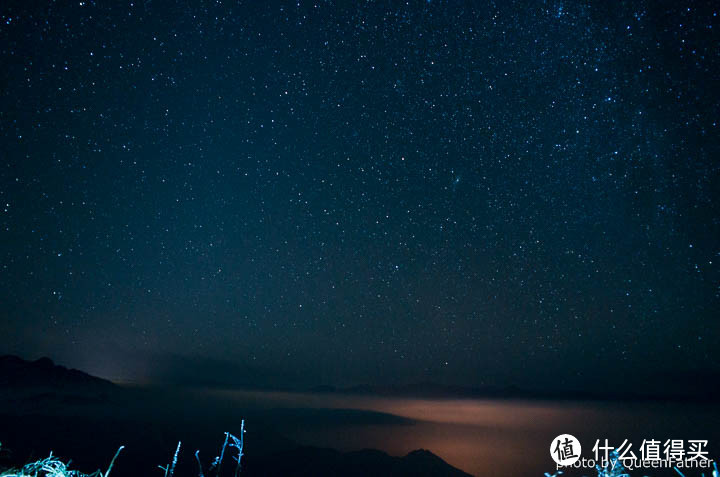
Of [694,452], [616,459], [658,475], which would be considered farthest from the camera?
[658,475]

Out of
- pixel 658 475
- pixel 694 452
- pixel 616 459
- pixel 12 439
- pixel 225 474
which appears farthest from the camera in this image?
pixel 658 475

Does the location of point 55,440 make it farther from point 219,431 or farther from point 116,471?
point 219,431

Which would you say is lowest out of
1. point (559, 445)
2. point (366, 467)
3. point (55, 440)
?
point (366, 467)

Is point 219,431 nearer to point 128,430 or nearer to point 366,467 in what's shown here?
point 128,430

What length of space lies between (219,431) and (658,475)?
170562 millimetres

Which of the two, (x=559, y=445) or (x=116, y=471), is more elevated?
(x=559, y=445)

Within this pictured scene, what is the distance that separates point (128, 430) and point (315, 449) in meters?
53.4

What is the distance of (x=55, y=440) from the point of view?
104 m

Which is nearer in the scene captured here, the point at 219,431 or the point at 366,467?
the point at 366,467

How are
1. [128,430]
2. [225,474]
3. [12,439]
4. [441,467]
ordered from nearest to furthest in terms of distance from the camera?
[12,439] → [225,474] → [128,430] → [441,467]

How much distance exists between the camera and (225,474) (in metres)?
104

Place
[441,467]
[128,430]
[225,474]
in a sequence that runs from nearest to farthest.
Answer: [225,474]
[128,430]
[441,467]

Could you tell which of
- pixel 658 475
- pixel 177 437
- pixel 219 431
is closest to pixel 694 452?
pixel 177 437

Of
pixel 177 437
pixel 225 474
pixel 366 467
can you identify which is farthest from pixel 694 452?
pixel 177 437
